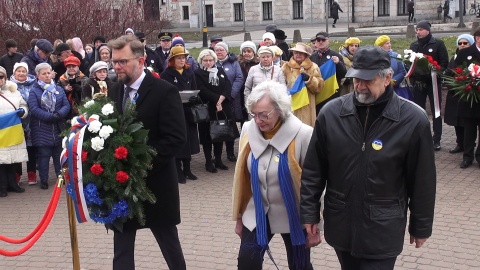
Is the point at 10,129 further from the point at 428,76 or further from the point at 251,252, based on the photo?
the point at 428,76

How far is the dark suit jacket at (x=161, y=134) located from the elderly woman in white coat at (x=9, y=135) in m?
4.79

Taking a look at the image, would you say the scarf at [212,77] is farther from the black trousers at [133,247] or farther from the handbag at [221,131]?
the black trousers at [133,247]

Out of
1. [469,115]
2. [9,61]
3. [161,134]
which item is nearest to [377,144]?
[161,134]

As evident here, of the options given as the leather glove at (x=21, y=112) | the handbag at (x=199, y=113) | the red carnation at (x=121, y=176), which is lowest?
the handbag at (x=199, y=113)

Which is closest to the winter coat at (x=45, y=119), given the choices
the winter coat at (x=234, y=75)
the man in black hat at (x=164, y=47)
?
the winter coat at (x=234, y=75)

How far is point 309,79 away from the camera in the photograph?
10688 mm

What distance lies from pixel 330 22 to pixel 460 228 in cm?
4258

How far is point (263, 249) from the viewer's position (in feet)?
17.3

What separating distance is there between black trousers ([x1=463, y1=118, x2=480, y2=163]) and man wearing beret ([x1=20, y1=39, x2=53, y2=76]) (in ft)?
24.1

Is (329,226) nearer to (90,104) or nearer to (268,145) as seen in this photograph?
(268,145)

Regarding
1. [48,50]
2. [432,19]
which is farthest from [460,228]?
[432,19]

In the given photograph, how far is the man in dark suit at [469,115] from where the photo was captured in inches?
412

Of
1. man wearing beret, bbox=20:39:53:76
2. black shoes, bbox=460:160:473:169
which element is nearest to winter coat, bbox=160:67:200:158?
man wearing beret, bbox=20:39:53:76

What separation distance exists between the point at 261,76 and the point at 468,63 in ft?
9.96
